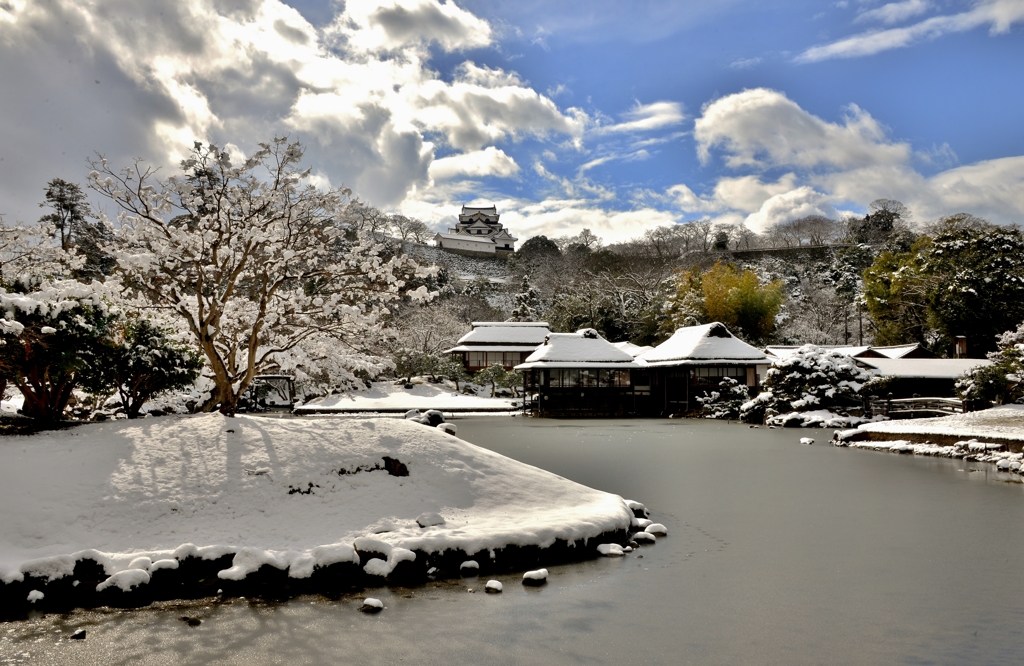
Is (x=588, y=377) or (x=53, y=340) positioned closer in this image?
(x=53, y=340)

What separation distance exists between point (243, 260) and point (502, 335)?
39.2 m

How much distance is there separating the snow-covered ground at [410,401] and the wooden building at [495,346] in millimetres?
5642

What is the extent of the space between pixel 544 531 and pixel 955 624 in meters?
3.72

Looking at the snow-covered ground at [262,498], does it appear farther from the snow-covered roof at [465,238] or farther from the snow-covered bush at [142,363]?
the snow-covered roof at [465,238]

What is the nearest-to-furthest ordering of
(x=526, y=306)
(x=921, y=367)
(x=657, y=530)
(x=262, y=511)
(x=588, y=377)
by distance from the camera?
(x=262, y=511)
(x=657, y=530)
(x=921, y=367)
(x=588, y=377)
(x=526, y=306)

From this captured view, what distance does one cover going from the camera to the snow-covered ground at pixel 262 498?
22.0ft

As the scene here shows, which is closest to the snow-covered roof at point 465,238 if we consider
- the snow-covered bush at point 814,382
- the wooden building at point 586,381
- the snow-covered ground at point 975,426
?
the wooden building at point 586,381

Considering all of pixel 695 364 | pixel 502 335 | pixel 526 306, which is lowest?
pixel 695 364

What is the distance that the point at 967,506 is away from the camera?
1065 cm

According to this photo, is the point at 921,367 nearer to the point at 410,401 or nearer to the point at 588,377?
the point at 588,377

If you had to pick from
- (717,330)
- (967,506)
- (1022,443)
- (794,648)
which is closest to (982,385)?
(1022,443)

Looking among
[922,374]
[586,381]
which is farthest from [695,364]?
[922,374]

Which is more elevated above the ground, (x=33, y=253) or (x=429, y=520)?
(x=33, y=253)

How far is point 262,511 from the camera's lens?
7.56 meters
